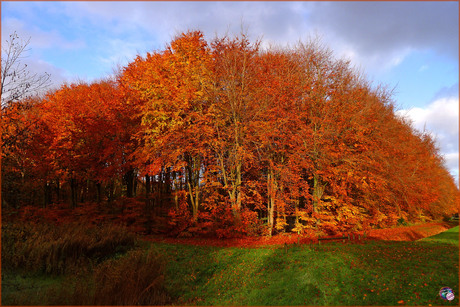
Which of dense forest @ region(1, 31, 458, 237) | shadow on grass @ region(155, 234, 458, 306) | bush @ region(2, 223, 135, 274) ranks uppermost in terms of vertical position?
dense forest @ region(1, 31, 458, 237)

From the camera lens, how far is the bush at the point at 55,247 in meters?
11.9

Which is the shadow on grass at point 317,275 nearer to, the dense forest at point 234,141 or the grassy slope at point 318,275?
the grassy slope at point 318,275

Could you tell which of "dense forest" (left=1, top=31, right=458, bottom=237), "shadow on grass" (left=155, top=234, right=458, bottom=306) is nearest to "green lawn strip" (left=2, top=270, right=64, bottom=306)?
"shadow on grass" (left=155, top=234, right=458, bottom=306)

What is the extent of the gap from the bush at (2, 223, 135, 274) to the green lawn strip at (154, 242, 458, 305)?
343 cm

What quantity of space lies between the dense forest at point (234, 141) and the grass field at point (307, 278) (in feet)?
18.9

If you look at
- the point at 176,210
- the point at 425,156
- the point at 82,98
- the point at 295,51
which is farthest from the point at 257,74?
the point at 425,156

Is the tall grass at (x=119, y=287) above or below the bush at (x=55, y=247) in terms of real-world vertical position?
below

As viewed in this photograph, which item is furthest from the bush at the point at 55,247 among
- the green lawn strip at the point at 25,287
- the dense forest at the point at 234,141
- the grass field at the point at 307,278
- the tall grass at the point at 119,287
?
the dense forest at the point at 234,141

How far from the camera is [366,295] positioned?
909cm

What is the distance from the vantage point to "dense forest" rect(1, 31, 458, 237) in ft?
66.2

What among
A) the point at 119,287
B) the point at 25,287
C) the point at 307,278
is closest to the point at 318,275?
the point at 307,278

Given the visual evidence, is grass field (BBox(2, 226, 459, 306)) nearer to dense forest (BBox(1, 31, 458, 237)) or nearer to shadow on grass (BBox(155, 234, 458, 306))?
shadow on grass (BBox(155, 234, 458, 306))

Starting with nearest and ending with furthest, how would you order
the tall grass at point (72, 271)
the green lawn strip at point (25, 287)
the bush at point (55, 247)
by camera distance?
the green lawn strip at point (25, 287) → the tall grass at point (72, 271) → the bush at point (55, 247)

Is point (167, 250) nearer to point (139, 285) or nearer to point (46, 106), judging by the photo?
point (139, 285)
